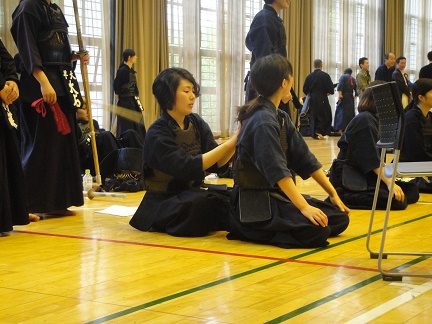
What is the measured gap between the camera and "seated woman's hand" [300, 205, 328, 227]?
130 inches

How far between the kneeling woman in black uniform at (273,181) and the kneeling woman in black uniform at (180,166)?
Answer: 19 cm

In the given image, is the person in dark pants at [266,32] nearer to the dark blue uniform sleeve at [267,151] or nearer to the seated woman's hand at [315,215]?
the dark blue uniform sleeve at [267,151]

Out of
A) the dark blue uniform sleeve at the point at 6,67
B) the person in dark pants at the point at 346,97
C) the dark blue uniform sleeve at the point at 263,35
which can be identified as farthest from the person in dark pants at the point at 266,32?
the person in dark pants at the point at 346,97

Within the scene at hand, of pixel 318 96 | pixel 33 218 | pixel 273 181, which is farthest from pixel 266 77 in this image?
pixel 318 96

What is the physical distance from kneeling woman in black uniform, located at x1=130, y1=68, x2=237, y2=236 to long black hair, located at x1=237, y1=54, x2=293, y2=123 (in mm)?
174

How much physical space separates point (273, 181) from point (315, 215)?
0.25 metres

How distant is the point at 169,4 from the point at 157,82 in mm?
7740

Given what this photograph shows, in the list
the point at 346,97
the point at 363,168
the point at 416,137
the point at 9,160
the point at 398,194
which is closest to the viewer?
the point at 9,160

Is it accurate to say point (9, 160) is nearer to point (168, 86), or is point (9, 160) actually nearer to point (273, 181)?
point (168, 86)

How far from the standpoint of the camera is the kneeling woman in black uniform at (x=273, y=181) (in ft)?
10.9

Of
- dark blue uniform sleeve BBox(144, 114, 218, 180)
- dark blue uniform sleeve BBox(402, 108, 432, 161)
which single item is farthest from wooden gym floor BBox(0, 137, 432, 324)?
dark blue uniform sleeve BBox(402, 108, 432, 161)

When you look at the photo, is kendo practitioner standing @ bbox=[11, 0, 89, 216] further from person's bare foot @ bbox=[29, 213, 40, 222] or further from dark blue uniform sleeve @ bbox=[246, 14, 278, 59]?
dark blue uniform sleeve @ bbox=[246, 14, 278, 59]

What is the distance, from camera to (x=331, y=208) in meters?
3.61

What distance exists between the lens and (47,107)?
4320 mm
